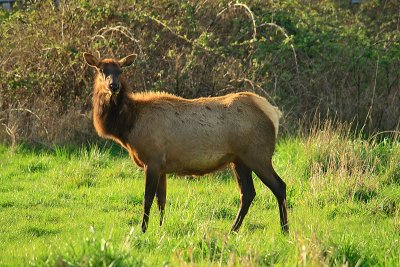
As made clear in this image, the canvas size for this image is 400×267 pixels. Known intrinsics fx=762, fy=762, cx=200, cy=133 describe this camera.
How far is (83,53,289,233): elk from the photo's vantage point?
905cm

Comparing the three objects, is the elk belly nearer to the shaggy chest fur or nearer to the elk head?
the shaggy chest fur

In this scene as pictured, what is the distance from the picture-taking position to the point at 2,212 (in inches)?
378

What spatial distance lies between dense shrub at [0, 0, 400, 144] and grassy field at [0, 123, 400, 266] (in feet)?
5.00

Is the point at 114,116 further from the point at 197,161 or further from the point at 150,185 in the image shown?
the point at 197,161

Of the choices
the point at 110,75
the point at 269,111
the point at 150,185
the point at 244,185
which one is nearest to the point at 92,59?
the point at 110,75

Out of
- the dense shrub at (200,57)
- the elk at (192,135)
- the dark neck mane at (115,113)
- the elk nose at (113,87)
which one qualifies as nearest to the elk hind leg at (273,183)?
the elk at (192,135)

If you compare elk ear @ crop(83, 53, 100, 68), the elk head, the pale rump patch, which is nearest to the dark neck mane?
the elk head

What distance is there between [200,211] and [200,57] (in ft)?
20.3

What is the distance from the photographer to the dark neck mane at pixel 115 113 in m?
9.28

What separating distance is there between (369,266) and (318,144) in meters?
4.68

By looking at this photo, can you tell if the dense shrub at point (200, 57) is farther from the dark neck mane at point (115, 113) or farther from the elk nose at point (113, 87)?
the elk nose at point (113, 87)

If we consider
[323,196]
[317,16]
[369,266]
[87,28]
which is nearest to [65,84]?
[87,28]

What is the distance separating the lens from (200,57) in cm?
1497

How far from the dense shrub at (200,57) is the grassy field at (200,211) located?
1525 millimetres
